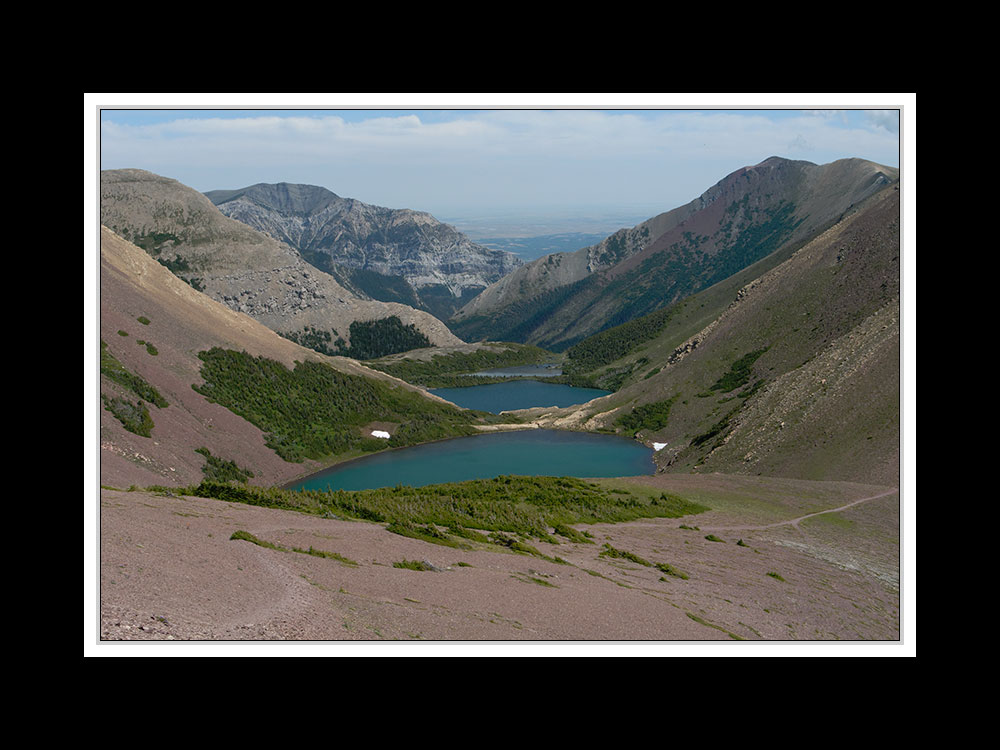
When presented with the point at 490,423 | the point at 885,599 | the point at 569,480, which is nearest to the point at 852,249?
the point at 490,423

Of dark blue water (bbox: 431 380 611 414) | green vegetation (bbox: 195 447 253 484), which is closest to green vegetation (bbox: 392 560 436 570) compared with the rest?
green vegetation (bbox: 195 447 253 484)

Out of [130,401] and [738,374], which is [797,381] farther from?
[130,401]

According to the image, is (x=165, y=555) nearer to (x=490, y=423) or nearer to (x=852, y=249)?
(x=490, y=423)

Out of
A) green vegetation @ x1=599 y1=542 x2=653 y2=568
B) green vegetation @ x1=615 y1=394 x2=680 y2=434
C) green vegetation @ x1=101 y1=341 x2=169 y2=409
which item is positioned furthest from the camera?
green vegetation @ x1=615 y1=394 x2=680 y2=434

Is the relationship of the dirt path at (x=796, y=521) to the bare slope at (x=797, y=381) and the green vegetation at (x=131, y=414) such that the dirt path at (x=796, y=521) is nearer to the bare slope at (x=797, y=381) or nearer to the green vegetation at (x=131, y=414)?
the bare slope at (x=797, y=381)

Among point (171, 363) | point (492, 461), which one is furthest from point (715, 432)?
point (171, 363)

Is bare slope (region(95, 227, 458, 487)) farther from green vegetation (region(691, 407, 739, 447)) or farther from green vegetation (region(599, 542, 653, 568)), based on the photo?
green vegetation (region(691, 407, 739, 447))
